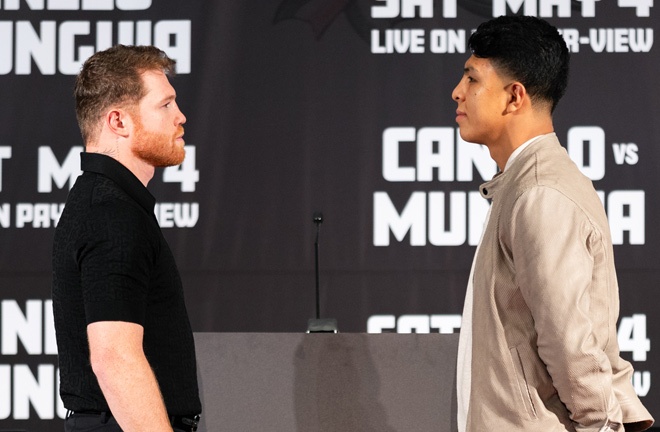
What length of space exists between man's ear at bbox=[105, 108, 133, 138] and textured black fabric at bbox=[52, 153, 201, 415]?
2.8 inches

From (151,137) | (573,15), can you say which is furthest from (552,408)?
(573,15)

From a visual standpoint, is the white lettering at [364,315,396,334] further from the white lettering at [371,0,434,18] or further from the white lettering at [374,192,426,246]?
the white lettering at [371,0,434,18]

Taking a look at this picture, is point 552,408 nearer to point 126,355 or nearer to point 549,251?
point 549,251

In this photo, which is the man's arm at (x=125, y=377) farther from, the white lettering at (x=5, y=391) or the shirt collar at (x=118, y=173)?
the white lettering at (x=5, y=391)

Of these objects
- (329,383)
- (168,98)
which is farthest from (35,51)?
(168,98)

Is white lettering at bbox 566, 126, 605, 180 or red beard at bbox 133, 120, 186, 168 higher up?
white lettering at bbox 566, 126, 605, 180

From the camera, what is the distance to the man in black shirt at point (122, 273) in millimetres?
1596

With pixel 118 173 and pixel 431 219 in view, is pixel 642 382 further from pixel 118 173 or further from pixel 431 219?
pixel 118 173

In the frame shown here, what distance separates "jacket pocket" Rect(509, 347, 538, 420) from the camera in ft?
5.20

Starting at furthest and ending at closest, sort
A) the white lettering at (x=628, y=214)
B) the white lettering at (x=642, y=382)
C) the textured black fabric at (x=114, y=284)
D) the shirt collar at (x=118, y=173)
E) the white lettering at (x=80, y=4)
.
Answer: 1. the white lettering at (x=80, y=4)
2. the white lettering at (x=628, y=214)
3. the white lettering at (x=642, y=382)
4. the shirt collar at (x=118, y=173)
5. the textured black fabric at (x=114, y=284)

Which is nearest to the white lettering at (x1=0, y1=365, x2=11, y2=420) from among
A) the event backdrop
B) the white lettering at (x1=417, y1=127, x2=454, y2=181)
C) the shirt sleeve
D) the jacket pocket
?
the event backdrop

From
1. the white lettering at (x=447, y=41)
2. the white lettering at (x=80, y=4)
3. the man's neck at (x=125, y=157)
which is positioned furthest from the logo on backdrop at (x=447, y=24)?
the man's neck at (x=125, y=157)

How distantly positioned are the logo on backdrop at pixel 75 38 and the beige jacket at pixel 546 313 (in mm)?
3337

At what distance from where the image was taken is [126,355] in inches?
62.3
